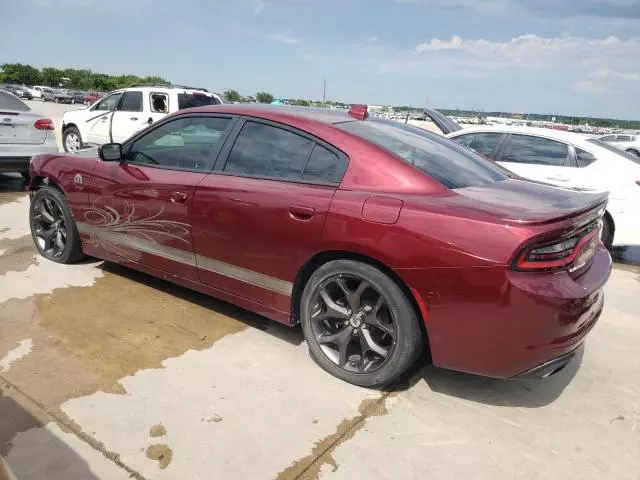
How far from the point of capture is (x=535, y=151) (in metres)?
6.25

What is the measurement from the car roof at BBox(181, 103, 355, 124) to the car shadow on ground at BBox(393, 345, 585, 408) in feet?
5.40

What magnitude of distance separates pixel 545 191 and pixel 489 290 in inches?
41.7

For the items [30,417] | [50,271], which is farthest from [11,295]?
[30,417]

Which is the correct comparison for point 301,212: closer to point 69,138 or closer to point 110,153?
point 110,153

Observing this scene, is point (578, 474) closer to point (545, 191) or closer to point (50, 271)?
point (545, 191)

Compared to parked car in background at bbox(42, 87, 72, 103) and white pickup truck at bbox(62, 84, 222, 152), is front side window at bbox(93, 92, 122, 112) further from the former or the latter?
parked car in background at bbox(42, 87, 72, 103)

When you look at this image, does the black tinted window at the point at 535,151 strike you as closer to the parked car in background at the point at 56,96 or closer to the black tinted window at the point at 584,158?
the black tinted window at the point at 584,158

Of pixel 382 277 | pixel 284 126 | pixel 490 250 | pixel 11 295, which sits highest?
pixel 284 126

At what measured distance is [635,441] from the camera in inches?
99.9

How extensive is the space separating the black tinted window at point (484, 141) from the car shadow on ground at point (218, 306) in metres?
4.19

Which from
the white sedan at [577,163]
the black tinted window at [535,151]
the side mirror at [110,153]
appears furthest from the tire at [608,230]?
the side mirror at [110,153]

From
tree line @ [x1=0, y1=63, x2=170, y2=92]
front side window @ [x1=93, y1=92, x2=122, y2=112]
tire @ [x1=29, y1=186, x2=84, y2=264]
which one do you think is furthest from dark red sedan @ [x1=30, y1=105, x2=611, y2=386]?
tree line @ [x1=0, y1=63, x2=170, y2=92]

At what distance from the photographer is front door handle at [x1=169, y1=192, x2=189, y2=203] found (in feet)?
11.0

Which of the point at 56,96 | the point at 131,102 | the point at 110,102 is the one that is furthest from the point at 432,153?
the point at 56,96
